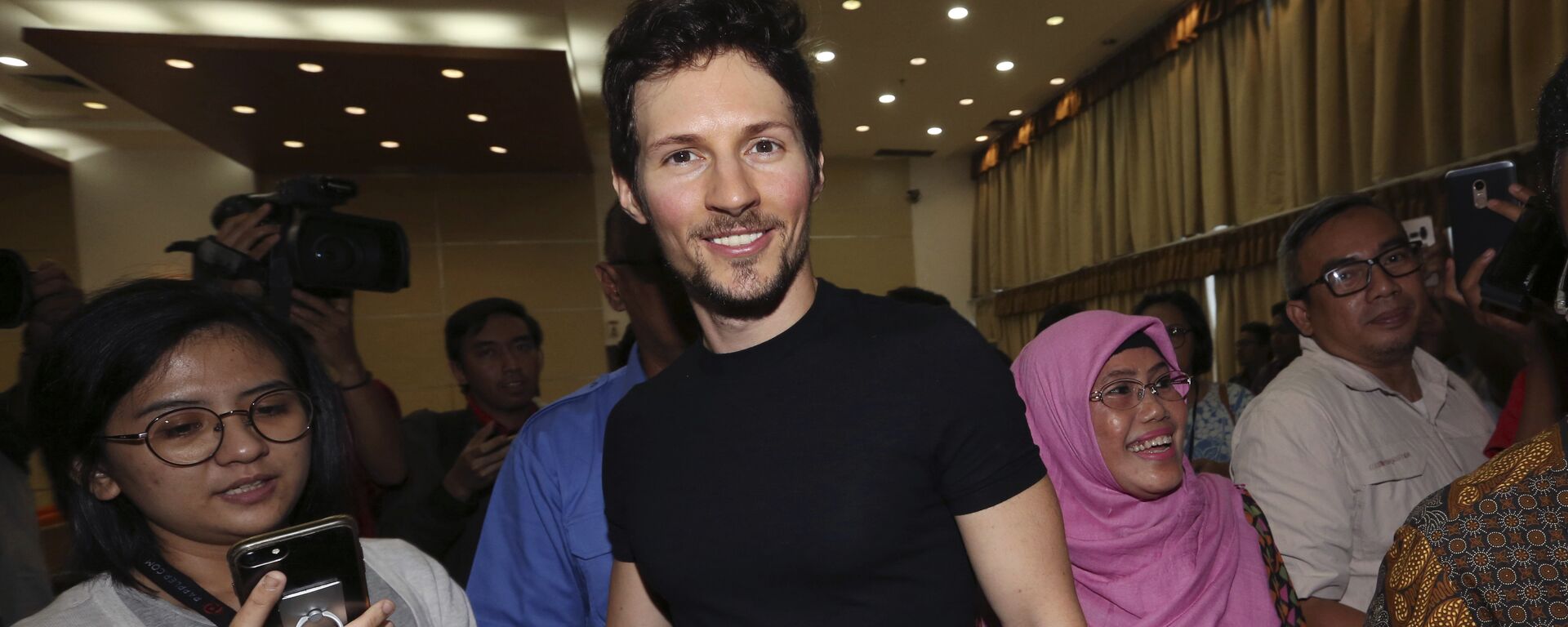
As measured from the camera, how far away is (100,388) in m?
1.06

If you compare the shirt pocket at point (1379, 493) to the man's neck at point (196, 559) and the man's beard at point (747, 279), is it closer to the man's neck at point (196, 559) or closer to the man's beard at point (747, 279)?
the man's beard at point (747, 279)

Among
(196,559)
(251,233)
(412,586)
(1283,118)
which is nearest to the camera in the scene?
(196,559)

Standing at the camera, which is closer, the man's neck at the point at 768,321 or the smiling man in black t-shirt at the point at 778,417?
the smiling man in black t-shirt at the point at 778,417

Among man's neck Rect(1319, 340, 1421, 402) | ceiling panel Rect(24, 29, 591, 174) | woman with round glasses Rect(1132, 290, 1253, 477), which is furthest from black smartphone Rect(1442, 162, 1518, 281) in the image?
ceiling panel Rect(24, 29, 591, 174)

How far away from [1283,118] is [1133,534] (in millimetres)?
5249

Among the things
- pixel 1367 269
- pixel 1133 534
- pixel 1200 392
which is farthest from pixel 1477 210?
pixel 1200 392

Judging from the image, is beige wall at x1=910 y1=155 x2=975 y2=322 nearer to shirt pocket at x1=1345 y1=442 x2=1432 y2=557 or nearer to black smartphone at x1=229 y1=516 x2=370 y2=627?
shirt pocket at x1=1345 y1=442 x2=1432 y2=557

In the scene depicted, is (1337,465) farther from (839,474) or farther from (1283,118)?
(1283,118)

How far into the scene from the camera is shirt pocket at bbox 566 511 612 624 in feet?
4.28

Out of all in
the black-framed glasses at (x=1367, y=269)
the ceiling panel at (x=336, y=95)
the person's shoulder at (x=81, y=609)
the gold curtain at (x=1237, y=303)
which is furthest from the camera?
the gold curtain at (x=1237, y=303)

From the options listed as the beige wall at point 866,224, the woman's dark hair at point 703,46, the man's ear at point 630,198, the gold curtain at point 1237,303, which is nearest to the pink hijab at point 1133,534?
the woman's dark hair at point 703,46

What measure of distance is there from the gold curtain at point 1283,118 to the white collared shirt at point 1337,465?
321 centimetres

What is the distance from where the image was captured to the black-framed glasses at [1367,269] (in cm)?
199

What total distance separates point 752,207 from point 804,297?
0.43 ft
